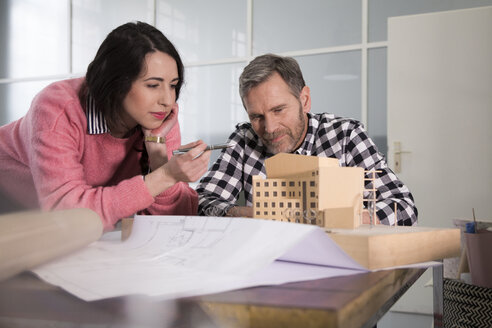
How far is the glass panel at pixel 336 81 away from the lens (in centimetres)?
346

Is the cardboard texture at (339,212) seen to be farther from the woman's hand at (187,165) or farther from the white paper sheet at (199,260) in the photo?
the woman's hand at (187,165)

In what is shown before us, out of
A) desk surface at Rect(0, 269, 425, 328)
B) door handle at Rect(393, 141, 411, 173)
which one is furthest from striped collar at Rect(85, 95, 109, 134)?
door handle at Rect(393, 141, 411, 173)

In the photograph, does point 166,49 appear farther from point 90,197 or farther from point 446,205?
point 446,205

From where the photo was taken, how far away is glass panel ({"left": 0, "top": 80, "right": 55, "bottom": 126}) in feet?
15.7

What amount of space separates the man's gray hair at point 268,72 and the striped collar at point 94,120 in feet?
1.55

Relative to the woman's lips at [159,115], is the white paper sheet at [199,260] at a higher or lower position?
lower

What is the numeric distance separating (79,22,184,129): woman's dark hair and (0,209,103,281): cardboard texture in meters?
0.83

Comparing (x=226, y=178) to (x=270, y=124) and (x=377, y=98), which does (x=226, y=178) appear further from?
(x=377, y=98)

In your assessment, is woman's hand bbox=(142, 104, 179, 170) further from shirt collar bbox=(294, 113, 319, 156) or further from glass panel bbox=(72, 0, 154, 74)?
glass panel bbox=(72, 0, 154, 74)

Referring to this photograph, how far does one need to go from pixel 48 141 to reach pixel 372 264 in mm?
731

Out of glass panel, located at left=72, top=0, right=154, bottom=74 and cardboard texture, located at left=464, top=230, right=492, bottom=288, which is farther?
glass panel, located at left=72, top=0, right=154, bottom=74

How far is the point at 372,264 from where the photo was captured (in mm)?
432

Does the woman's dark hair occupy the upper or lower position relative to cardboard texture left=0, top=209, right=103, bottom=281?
upper

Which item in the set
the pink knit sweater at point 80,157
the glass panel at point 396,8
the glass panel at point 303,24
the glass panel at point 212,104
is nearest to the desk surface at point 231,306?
the pink knit sweater at point 80,157
